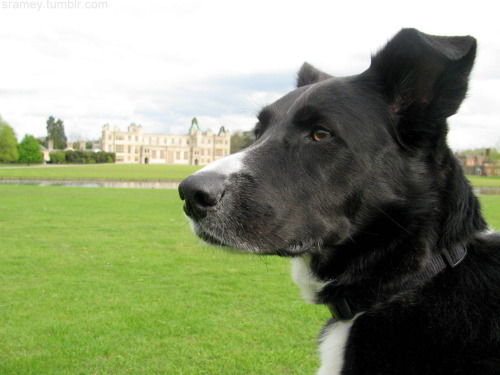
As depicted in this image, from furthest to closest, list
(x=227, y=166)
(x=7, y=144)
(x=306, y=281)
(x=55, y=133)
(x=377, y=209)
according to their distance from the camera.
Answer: (x=55, y=133) → (x=7, y=144) → (x=306, y=281) → (x=377, y=209) → (x=227, y=166)

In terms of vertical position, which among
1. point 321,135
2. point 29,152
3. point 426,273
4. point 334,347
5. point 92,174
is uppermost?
point 321,135

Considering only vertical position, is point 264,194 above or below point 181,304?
above

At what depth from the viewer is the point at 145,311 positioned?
677 centimetres

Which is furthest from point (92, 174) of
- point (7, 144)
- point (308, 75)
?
point (308, 75)

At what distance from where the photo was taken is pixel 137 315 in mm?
6586

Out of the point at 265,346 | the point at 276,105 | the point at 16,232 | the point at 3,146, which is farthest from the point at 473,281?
the point at 3,146

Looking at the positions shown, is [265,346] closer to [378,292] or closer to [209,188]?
[378,292]

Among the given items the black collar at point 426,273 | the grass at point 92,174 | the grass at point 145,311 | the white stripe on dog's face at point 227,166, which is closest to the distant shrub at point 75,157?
the grass at point 92,174

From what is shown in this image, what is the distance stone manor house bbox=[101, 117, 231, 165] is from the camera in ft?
557

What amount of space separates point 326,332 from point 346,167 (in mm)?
1112

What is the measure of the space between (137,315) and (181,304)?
0.79 meters

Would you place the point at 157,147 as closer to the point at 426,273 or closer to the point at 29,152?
the point at 29,152

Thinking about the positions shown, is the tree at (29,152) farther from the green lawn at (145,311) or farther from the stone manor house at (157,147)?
the green lawn at (145,311)

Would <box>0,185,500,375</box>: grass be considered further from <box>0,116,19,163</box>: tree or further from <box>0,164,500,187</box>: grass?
<box>0,116,19,163</box>: tree
